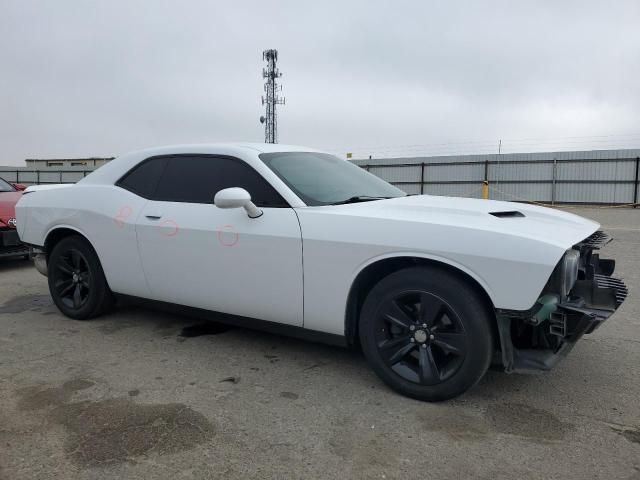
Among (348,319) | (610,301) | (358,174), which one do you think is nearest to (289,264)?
(348,319)

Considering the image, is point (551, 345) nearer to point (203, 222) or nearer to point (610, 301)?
point (610, 301)

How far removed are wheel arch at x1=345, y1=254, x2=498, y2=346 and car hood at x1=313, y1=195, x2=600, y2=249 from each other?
0.22 m

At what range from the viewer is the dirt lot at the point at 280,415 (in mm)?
2258

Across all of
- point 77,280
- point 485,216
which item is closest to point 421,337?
point 485,216

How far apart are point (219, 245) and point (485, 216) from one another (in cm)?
172

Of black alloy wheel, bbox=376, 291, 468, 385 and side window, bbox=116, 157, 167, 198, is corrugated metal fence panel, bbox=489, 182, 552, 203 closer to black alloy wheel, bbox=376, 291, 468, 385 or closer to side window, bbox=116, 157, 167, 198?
side window, bbox=116, 157, 167, 198

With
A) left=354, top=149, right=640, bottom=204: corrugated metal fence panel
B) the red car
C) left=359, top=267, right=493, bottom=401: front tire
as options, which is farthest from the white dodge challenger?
left=354, top=149, right=640, bottom=204: corrugated metal fence panel

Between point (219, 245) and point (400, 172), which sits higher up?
point (400, 172)

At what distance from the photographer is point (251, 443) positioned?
8.00ft

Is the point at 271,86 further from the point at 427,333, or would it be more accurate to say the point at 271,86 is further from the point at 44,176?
the point at 427,333

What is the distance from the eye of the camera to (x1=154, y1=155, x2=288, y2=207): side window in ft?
11.1

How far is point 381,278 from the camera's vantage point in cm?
305

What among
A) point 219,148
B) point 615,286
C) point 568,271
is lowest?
point 615,286

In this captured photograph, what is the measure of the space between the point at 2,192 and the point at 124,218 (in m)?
4.84
